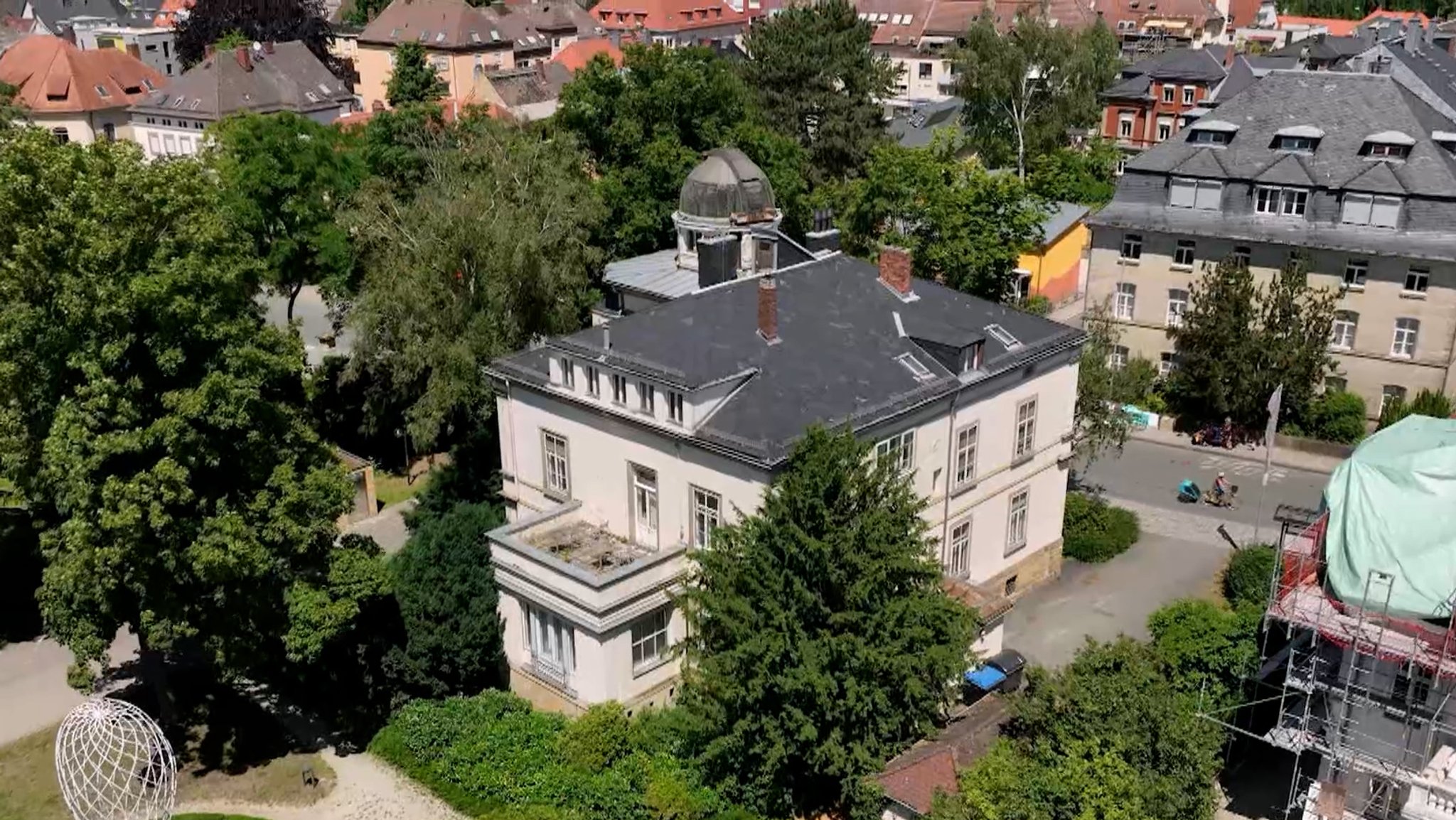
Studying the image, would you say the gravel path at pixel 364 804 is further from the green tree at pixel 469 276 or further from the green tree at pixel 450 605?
the green tree at pixel 469 276

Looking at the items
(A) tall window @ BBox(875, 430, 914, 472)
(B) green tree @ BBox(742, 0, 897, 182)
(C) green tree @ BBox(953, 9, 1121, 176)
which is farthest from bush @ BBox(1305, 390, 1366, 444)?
(B) green tree @ BBox(742, 0, 897, 182)

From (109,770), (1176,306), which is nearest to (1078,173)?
(1176,306)

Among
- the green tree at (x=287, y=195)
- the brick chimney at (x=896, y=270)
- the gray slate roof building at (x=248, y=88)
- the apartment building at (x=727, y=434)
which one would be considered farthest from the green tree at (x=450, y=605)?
the gray slate roof building at (x=248, y=88)

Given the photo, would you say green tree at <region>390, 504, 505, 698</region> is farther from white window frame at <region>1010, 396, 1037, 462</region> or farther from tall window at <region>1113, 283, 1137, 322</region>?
tall window at <region>1113, 283, 1137, 322</region>

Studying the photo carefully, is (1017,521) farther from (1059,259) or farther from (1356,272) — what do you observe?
(1059,259)

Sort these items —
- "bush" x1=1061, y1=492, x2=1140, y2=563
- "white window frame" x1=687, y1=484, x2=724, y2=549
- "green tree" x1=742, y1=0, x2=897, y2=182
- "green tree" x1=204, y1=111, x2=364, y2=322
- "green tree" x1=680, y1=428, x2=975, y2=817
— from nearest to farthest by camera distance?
1. "green tree" x1=680, y1=428, x2=975, y2=817
2. "white window frame" x1=687, y1=484, x2=724, y2=549
3. "bush" x1=1061, y1=492, x2=1140, y2=563
4. "green tree" x1=204, y1=111, x2=364, y2=322
5. "green tree" x1=742, y1=0, x2=897, y2=182

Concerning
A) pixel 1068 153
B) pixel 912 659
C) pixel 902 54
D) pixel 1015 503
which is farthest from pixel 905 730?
pixel 902 54
